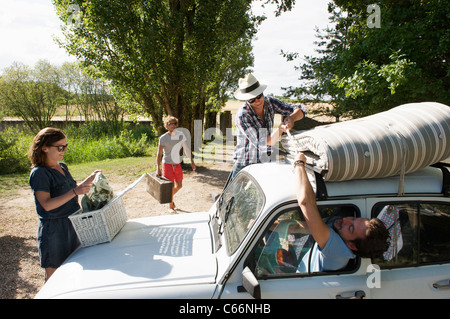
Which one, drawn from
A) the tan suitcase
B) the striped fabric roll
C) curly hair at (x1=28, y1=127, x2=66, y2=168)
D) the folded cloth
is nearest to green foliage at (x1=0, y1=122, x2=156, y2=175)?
the tan suitcase

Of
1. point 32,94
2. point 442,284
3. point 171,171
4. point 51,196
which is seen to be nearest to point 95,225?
point 51,196

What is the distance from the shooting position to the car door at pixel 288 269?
2.10 m

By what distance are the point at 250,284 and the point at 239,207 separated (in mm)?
856

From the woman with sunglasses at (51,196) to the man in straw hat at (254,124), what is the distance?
1777 mm

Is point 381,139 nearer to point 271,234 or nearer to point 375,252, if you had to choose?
point 375,252

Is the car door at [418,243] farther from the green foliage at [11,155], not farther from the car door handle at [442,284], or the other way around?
the green foliage at [11,155]

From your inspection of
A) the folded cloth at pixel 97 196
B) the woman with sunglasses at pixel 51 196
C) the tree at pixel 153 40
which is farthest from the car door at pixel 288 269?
the tree at pixel 153 40

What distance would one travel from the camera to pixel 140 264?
239cm

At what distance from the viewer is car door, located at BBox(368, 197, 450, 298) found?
223 centimetres

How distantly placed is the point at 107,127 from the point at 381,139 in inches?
787

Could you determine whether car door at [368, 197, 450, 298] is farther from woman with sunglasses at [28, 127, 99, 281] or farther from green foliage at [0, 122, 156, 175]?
green foliage at [0, 122, 156, 175]

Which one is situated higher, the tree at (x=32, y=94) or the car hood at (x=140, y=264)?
the tree at (x=32, y=94)

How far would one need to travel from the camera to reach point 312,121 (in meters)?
9.65

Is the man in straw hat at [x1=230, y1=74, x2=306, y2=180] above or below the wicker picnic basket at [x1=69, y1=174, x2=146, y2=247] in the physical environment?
above
